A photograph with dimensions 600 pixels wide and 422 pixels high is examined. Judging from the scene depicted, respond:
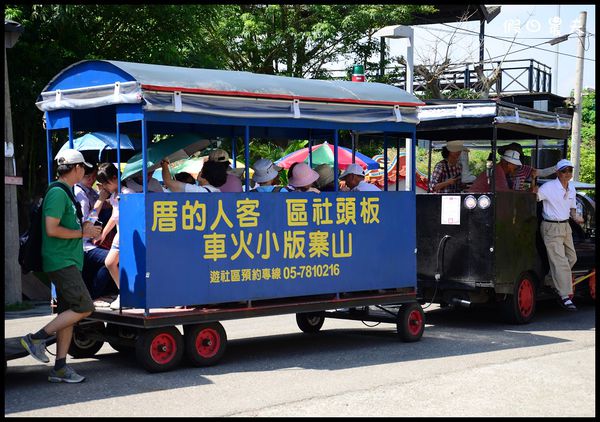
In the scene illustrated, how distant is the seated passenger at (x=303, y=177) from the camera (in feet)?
32.1

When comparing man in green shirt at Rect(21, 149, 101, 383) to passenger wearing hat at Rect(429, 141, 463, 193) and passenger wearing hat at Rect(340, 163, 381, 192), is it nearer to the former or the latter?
passenger wearing hat at Rect(340, 163, 381, 192)

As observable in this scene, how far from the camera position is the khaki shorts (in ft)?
25.9

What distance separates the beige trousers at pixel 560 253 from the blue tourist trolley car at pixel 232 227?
271 centimetres

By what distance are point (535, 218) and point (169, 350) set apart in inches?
235

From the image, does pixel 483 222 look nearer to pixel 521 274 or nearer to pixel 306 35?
pixel 521 274

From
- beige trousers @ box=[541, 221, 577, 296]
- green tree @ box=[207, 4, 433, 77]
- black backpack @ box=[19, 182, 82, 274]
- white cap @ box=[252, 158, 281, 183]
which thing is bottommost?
beige trousers @ box=[541, 221, 577, 296]

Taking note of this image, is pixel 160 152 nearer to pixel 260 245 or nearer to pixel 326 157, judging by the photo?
pixel 260 245

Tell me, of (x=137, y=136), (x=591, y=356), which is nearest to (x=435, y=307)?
(x=591, y=356)

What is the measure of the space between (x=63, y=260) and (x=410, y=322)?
13.9 ft

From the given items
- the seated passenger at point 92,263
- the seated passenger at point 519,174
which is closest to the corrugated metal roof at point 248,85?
the seated passenger at point 92,263

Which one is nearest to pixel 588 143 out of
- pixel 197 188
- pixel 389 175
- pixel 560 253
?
pixel 389 175

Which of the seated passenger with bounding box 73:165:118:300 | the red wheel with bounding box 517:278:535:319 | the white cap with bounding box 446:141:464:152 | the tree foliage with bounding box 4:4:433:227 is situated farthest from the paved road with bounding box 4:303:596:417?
the tree foliage with bounding box 4:4:433:227

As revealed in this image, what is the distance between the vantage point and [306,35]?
27.2m

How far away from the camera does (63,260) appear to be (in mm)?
7867
